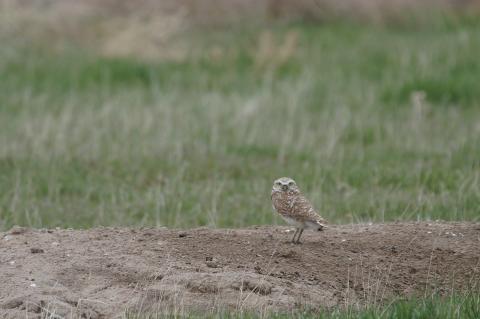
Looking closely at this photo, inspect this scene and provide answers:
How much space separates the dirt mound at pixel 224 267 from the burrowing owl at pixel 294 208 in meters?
0.18

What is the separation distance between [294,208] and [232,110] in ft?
20.2

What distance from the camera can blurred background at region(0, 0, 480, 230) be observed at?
9.39 metres

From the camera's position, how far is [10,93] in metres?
13.7

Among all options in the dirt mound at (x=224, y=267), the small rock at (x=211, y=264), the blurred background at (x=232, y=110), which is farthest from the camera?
the blurred background at (x=232, y=110)

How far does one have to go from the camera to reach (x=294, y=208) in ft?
21.9

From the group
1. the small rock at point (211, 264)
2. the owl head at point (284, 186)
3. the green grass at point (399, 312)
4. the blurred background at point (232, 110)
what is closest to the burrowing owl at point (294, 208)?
the owl head at point (284, 186)

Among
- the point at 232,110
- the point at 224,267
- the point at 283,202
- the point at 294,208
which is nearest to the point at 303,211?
the point at 294,208

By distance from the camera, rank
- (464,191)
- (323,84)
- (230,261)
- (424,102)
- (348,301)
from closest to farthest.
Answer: (348,301) → (230,261) → (464,191) → (424,102) → (323,84)

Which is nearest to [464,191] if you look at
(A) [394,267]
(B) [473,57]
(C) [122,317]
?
(A) [394,267]

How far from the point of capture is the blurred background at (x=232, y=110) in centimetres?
939

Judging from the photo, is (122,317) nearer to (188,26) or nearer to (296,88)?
(296,88)

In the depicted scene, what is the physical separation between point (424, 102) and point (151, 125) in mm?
3506

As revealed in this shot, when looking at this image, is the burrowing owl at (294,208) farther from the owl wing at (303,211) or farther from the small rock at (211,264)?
the small rock at (211,264)

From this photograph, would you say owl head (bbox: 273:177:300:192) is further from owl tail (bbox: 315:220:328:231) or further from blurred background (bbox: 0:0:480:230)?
blurred background (bbox: 0:0:480:230)
